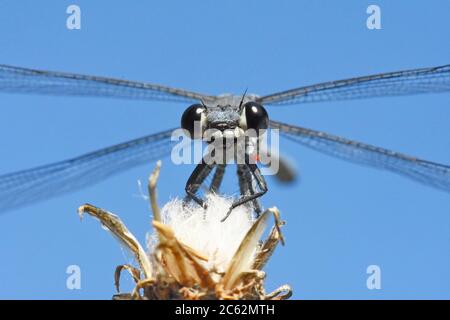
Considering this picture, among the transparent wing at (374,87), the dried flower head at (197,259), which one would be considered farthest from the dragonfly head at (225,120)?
the dried flower head at (197,259)

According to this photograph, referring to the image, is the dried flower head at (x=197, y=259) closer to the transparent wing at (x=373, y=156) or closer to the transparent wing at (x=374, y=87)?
the transparent wing at (x=373, y=156)

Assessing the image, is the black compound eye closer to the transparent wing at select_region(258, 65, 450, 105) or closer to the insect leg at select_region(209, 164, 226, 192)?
the insect leg at select_region(209, 164, 226, 192)

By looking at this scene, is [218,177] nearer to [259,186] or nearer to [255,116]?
[259,186]

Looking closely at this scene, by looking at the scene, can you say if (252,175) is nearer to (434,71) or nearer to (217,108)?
(217,108)

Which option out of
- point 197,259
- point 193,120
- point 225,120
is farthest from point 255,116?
point 197,259

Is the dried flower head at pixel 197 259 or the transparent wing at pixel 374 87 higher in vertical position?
the transparent wing at pixel 374 87
